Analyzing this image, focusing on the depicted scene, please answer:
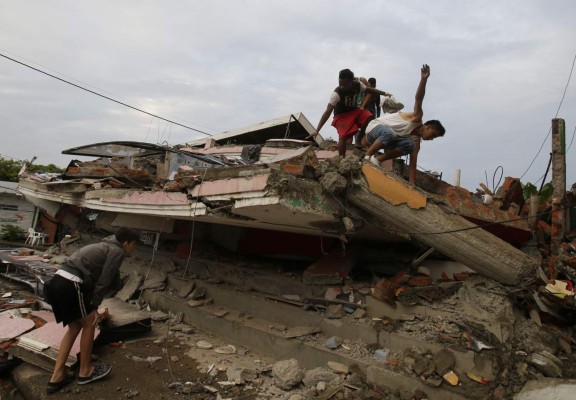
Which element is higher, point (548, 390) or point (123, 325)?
point (548, 390)

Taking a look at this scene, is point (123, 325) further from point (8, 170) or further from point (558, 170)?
point (8, 170)

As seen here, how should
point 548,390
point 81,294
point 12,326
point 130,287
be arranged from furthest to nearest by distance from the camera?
point 130,287
point 12,326
point 81,294
point 548,390

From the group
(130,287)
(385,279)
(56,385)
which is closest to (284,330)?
(385,279)

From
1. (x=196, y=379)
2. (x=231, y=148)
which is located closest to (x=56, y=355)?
(x=196, y=379)

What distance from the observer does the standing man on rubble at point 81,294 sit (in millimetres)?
3947

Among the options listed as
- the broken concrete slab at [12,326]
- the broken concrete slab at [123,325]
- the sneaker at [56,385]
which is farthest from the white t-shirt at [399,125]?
the broken concrete slab at [12,326]

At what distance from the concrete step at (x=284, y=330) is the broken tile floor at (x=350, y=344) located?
13 mm

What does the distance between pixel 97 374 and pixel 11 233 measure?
15.6 metres

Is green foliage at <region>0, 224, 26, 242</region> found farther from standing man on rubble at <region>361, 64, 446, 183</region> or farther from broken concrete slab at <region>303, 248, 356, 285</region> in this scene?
standing man on rubble at <region>361, 64, 446, 183</region>

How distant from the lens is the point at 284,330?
5.27 metres

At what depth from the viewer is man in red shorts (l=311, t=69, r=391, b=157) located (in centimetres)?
543

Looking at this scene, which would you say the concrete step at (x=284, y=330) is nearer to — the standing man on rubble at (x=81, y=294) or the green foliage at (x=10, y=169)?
the standing man on rubble at (x=81, y=294)

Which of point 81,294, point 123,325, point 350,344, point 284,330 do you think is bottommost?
point 123,325

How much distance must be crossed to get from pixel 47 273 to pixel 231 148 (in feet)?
17.6
